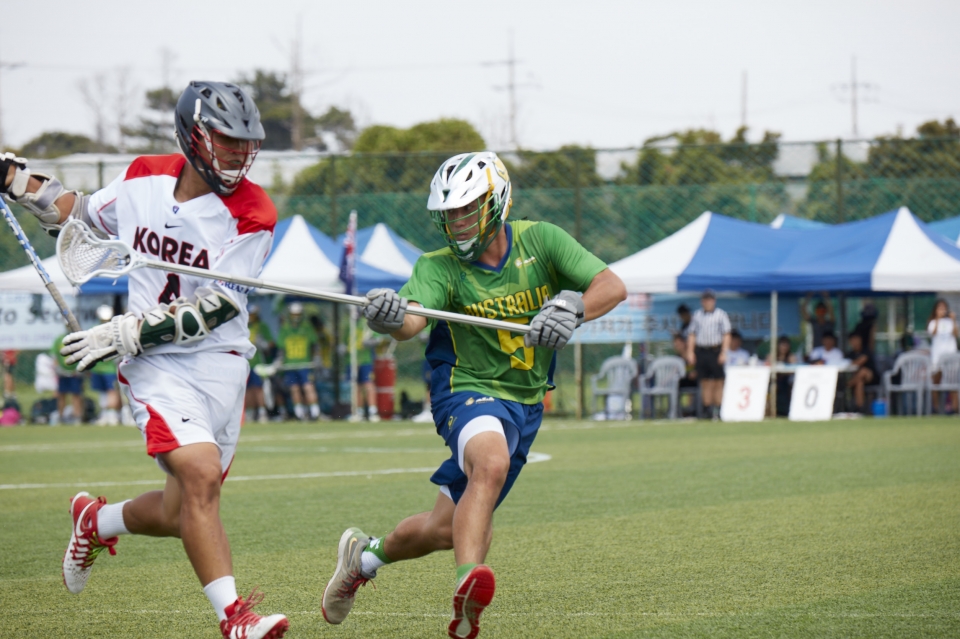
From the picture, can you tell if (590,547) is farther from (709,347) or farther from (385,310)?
(709,347)

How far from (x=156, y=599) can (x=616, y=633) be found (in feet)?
7.79

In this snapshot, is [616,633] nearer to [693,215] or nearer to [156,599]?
[156,599]

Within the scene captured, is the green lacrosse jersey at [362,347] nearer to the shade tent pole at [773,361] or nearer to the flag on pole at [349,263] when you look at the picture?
the flag on pole at [349,263]

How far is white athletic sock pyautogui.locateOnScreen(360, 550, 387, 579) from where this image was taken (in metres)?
5.27

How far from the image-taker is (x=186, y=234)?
5.08 meters

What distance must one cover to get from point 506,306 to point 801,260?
47.8 ft

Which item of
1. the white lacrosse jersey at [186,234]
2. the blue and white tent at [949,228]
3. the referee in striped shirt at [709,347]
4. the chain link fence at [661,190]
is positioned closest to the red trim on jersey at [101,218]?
the white lacrosse jersey at [186,234]

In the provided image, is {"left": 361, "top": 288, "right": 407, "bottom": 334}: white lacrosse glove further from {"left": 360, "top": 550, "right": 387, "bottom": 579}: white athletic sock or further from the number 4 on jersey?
{"left": 360, "top": 550, "right": 387, "bottom": 579}: white athletic sock

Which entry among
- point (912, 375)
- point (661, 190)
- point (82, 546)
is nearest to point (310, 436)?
point (661, 190)

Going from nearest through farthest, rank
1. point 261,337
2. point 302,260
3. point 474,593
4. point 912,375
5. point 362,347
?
point 474,593 → point 912,375 → point 302,260 → point 362,347 → point 261,337

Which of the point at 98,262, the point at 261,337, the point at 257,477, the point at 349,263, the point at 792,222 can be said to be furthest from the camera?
the point at 792,222

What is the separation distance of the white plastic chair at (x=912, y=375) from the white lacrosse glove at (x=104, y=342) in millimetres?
16466

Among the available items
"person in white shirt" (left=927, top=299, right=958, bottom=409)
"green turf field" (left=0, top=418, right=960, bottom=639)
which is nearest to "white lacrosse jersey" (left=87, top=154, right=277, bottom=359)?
"green turf field" (left=0, top=418, right=960, bottom=639)

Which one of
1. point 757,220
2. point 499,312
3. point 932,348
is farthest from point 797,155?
point 499,312
